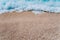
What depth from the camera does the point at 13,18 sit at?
1.00 metres

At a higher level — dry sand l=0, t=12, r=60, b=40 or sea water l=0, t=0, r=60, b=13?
sea water l=0, t=0, r=60, b=13

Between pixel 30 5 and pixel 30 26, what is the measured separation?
0.70ft

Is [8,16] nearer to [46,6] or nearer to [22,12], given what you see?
[22,12]

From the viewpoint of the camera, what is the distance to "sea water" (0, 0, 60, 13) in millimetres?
1030

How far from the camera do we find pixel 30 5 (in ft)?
3.43

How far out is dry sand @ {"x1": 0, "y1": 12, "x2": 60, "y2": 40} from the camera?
89 cm

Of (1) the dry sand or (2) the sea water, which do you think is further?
(2) the sea water

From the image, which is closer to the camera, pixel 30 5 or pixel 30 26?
pixel 30 26

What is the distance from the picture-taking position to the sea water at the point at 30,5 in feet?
3.38

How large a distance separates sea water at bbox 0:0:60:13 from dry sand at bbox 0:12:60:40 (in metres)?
0.05

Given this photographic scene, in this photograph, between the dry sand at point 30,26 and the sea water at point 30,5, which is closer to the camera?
the dry sand at point 30,26

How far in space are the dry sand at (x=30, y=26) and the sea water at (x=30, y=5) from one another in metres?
0.05

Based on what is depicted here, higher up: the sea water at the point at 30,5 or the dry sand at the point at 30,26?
the sea water at the point at 30,5

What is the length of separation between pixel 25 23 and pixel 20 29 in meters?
0.07
